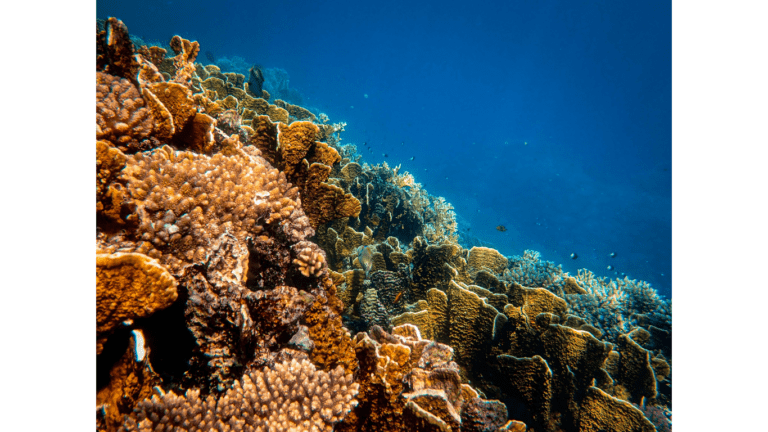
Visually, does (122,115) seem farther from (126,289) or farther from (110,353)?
(110,353)

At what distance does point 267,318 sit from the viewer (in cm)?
187

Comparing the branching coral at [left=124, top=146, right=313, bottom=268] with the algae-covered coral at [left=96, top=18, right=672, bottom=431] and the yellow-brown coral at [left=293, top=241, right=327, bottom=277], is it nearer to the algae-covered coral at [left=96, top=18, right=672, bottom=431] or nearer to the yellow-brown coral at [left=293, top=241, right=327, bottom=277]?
the algae-covered coral at [left=96, top=18, right=672, bottom=431]

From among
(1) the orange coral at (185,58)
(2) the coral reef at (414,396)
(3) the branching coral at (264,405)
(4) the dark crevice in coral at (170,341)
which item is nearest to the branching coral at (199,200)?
(4) the dark crevice in coral at (170,341)

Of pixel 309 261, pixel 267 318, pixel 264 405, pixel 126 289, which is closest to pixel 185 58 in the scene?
pixel 309 261

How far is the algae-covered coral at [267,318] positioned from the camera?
1.57m

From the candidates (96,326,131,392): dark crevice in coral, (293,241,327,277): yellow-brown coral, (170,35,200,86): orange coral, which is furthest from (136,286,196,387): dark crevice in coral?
(170,35,200,86): orange coral

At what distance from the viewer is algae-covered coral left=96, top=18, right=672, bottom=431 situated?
1.57 metres

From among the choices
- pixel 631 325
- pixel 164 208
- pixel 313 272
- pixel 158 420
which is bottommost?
pixel 631 325

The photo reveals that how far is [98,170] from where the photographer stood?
1.84 metres

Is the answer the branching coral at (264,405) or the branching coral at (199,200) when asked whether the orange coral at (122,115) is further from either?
the branching coral at (264,405)
